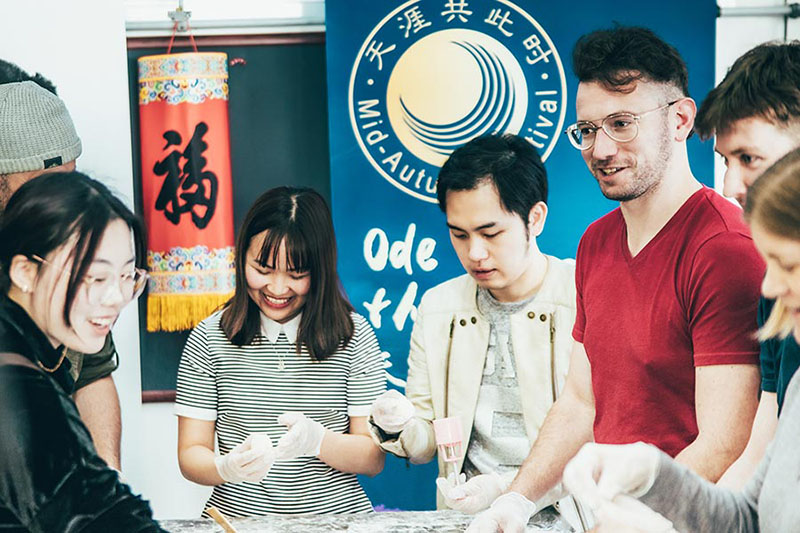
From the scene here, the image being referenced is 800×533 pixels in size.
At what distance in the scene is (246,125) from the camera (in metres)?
2.63

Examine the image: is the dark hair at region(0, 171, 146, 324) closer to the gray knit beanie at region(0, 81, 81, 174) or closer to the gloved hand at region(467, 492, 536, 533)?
the gray knit beanie at region(0, 81, 81, 174)

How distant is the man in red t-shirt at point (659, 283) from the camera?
4.89 feet

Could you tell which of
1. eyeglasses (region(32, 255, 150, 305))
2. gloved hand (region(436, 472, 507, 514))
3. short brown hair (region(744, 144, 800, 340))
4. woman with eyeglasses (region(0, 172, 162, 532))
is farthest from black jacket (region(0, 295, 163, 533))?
short brown hair (region(744, 144, 800, 340))

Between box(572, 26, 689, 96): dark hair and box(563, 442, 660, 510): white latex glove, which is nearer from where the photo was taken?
box(563, 442, 660, 510): white latex glove

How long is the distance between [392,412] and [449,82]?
998 millimetres

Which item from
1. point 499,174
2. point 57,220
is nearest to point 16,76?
point 57,220

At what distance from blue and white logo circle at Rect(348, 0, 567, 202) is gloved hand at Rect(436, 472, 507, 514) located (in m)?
0.97

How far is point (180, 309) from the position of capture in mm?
2389

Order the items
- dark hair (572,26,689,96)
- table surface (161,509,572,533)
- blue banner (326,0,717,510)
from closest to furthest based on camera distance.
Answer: dark hair (572,26,689,96) < table surface (161,509,572,533) < blue banner (326,0,717,510)

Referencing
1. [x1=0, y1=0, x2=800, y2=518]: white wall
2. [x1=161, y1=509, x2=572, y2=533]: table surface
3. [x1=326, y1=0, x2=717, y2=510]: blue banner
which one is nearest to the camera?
[x1=161, y1=509, x2=572, y2=533]: table surface

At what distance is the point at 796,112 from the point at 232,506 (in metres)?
1.43

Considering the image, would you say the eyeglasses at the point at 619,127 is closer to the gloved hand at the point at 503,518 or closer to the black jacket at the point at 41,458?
the gloved hand at the point at 503,518

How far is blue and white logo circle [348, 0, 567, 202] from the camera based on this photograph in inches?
Answer: 98.0

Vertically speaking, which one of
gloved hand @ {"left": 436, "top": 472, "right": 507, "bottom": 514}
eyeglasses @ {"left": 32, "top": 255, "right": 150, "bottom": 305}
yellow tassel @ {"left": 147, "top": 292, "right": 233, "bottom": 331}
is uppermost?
eyeglasses @ {"left": 32, "top": 255, "right": 150, "bottom": 305}
